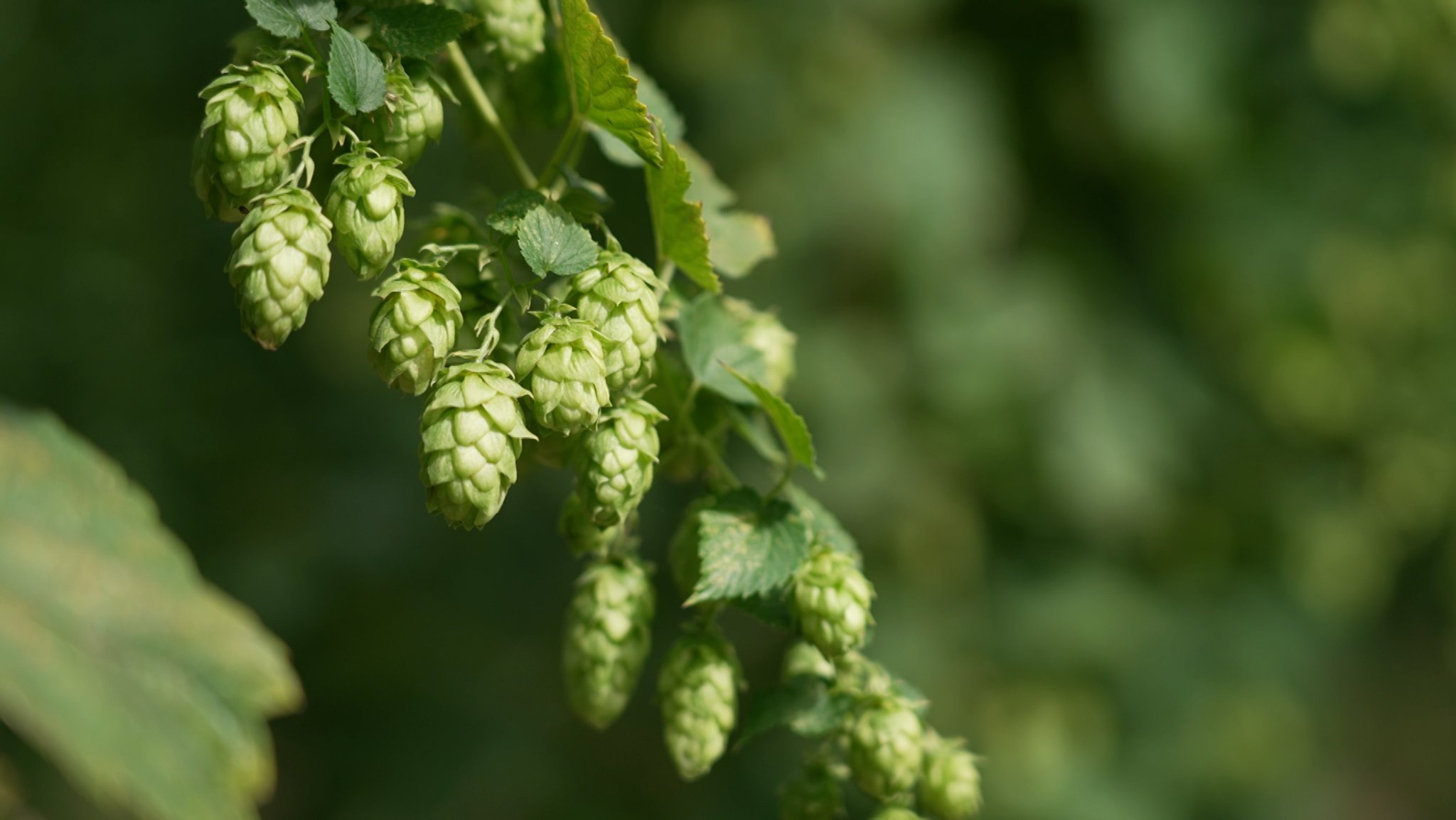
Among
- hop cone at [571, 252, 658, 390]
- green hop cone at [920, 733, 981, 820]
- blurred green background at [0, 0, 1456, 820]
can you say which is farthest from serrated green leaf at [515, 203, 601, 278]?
blurred green background at [0, 0, 1456, 820]

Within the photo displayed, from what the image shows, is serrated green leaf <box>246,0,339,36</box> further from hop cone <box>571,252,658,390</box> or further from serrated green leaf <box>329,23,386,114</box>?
hop cone <box>571,252,658,390</box>

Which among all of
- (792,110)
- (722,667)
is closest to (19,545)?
(722,667)

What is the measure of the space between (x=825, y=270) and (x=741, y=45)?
0.62m

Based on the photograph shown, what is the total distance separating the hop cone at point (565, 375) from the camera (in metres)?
0.93

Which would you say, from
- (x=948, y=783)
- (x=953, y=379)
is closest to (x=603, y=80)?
(x=948, y=783)

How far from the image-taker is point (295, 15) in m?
1.00

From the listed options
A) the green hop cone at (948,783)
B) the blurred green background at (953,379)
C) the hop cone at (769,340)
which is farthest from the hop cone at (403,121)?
the blurred green background at (953,379)

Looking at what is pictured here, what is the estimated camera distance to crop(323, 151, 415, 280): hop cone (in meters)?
0.94

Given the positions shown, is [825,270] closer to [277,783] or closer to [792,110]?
[792,110]

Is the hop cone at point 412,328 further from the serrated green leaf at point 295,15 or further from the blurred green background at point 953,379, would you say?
the blurred green background at point 953,379

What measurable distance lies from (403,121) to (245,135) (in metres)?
0.14

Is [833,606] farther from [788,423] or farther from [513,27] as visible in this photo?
[513,27]

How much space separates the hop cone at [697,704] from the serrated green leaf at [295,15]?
2.05 ft

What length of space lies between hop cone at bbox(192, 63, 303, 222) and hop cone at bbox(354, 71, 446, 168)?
0.07 m
